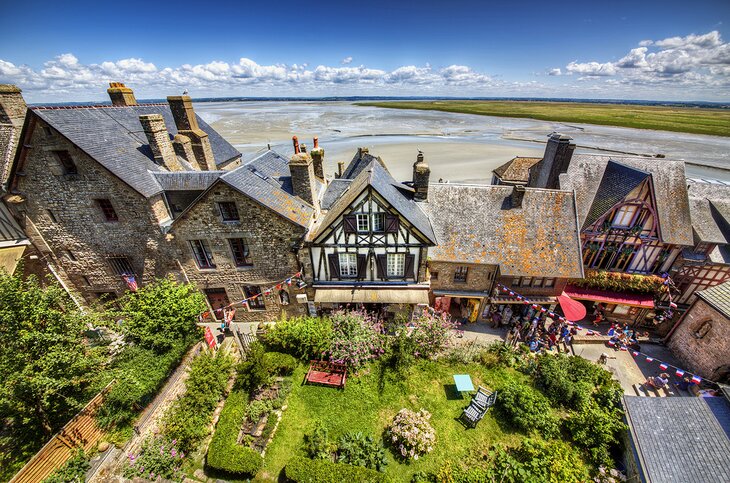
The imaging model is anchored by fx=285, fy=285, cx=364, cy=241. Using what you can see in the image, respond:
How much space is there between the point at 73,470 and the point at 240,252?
10388 mm

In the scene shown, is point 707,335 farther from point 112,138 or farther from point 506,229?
point 112,138

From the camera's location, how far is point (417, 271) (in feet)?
56.0

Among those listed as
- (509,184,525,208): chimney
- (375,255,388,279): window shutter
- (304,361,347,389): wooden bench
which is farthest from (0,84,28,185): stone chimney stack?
(509,184,525,208): chimney

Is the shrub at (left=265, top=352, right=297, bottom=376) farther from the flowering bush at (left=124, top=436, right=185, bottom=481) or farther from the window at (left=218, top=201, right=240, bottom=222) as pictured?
the window at (left=218, top=201, right=240, bottom=222)

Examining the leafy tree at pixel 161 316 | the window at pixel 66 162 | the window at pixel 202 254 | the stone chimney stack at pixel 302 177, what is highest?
the window at pixel 66 162

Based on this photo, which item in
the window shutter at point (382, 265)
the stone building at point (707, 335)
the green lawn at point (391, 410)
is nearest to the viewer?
the green lawn at point (391, 410)

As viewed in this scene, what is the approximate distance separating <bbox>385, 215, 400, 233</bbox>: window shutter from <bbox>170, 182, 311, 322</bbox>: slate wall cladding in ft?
15.1

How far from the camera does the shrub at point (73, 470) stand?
10094 millimetres

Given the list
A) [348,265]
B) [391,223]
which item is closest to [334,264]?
[348,265]

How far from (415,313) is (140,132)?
20394 mm

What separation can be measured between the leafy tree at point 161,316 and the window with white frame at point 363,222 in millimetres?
9471

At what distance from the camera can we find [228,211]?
1517 centimetres

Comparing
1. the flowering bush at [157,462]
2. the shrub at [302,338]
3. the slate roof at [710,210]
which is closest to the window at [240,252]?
the shrub at [302,338]

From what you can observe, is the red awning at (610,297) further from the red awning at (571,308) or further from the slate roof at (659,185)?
the slate roof at (659,185)
